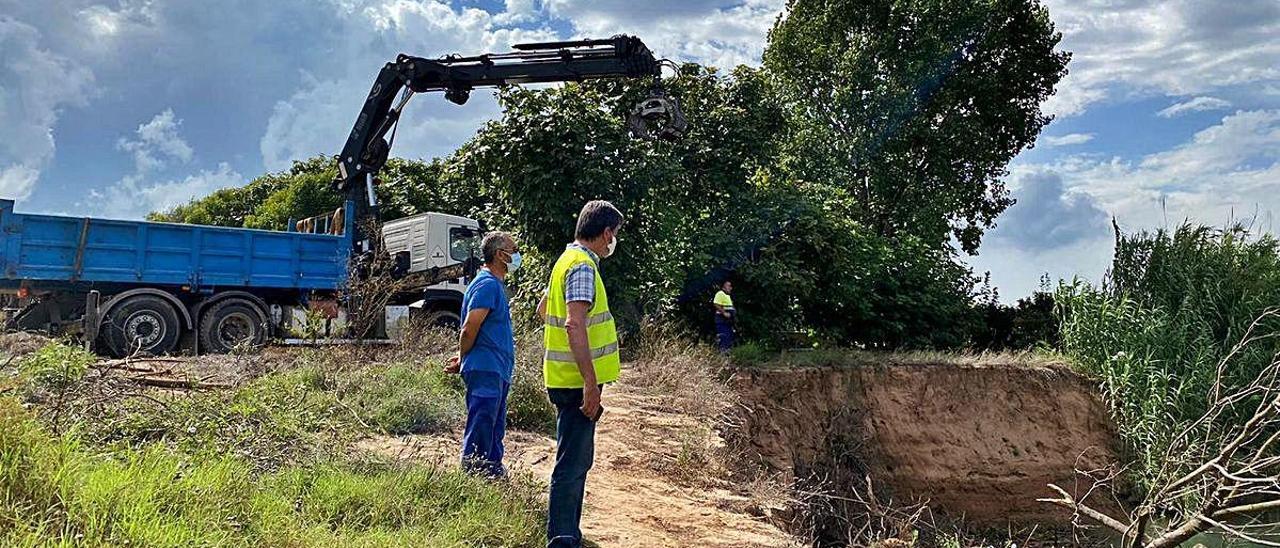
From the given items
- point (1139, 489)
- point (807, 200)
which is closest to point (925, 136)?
point (807, 200)

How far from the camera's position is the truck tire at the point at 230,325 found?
12859 millimetres

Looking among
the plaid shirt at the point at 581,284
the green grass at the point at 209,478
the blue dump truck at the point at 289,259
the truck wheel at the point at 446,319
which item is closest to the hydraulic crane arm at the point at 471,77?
the blue dump truck at the point at 289,259

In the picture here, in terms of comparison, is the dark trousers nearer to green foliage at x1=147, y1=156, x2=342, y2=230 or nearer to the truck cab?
the truck cab

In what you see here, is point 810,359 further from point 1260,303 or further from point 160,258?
point 160,258

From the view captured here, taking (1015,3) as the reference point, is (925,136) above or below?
below

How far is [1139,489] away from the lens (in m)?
14.4

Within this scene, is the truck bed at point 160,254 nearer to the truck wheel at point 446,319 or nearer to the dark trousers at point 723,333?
the truck wheel at point 446,319

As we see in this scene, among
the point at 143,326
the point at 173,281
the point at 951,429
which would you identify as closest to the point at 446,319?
the point at 173,281

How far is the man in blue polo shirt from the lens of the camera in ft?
16.7

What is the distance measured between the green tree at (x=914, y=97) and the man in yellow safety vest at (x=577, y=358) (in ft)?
58.1

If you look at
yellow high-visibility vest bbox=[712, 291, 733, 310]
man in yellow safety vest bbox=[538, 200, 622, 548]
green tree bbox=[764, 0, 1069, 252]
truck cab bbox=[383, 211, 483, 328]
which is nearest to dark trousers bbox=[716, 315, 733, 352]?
yellow high-visibility vest bbox=[712, 291, 733, 310]

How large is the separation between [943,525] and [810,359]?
10.8ft

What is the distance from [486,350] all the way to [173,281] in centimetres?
938

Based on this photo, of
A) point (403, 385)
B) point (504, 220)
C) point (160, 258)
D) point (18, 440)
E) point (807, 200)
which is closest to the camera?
point (18, 440)
